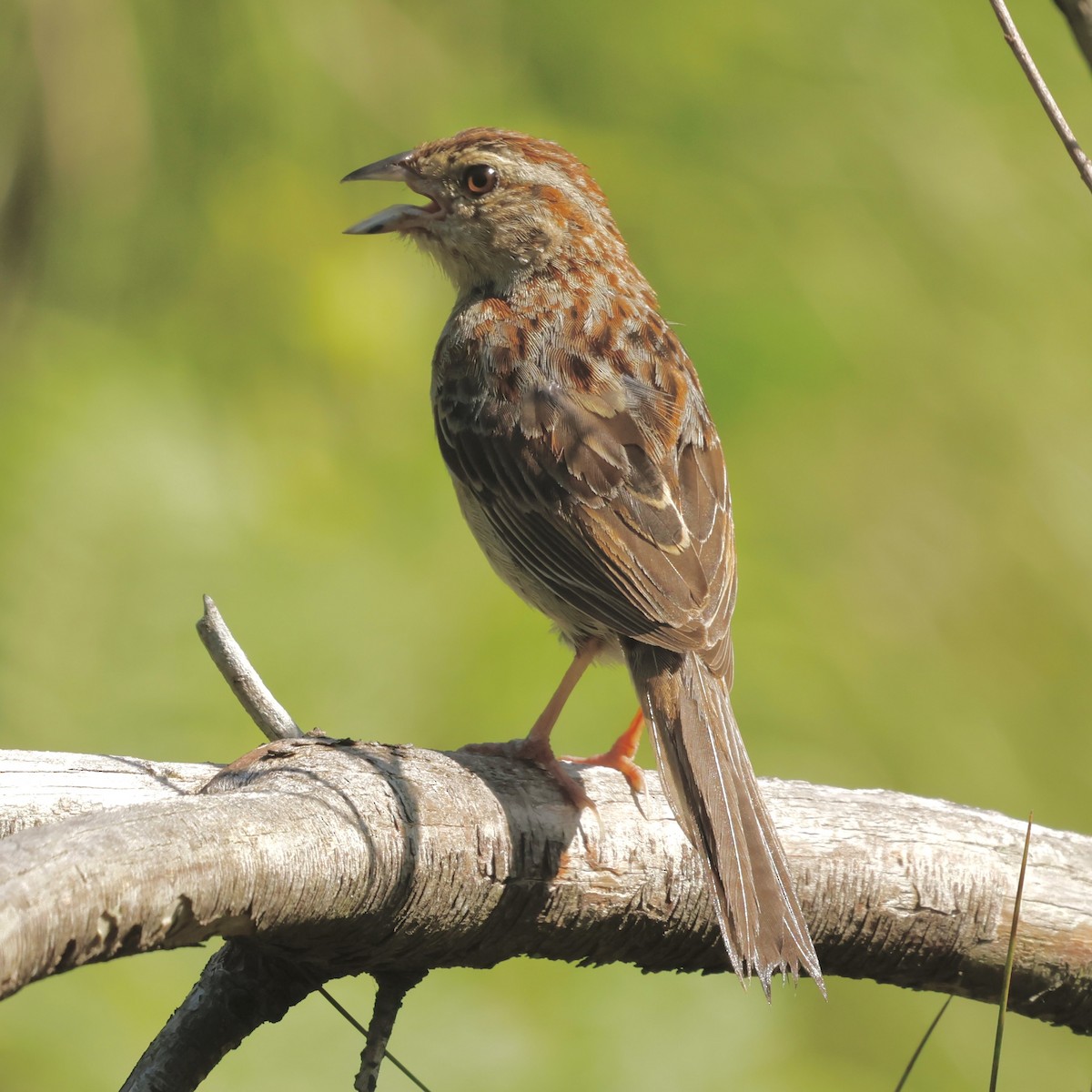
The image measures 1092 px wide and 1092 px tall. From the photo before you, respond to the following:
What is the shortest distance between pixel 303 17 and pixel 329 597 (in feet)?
→ 5.81

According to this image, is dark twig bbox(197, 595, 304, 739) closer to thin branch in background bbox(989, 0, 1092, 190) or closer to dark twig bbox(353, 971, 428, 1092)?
dark twig bbox(353, 971, 428, 1092)

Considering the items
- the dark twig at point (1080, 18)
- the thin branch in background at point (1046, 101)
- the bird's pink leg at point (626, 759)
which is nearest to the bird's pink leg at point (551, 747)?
the bird's pink leg at point (626, 759)

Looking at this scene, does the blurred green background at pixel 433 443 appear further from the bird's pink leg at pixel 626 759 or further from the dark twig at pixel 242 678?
the dark twig at pixel 242 678

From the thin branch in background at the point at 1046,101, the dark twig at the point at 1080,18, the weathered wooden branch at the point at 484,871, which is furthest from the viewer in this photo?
the weathered wooden branch at the point at 484,871

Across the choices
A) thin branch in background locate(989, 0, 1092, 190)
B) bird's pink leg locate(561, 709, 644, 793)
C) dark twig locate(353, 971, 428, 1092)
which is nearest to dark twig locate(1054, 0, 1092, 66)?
thin branch in background locate(989, 0, 1092, 190)

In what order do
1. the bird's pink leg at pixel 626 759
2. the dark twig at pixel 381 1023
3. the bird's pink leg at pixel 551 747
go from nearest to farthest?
the dark twig at pixel 381 1023 < the bird's pink leg at pixel 551 747 < the bird's pink leg at pixel 626 759

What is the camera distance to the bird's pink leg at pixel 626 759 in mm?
3703

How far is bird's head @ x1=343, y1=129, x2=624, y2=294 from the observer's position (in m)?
4.57

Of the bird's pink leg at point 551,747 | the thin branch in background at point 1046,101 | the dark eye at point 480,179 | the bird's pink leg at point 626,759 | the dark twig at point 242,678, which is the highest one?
the dark eye at point 480,179

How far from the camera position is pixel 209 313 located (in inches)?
177

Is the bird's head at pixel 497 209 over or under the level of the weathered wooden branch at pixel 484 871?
over

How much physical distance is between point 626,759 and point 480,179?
6.13 feet

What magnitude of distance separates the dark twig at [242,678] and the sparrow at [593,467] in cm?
60

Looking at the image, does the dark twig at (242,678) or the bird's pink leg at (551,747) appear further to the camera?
the bird's pink leg at (551,747)
